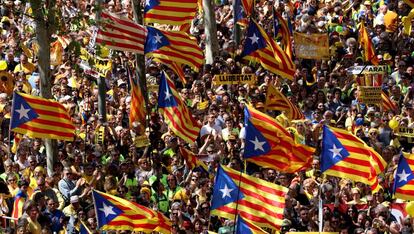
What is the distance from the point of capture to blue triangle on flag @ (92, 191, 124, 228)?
99.6 feet

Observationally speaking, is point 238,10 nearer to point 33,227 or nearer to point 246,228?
point 33,227

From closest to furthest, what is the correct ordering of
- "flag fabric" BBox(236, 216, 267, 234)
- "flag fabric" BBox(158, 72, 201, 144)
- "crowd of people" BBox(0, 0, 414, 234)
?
1. "flag fabric" BBox(236, 216, 267, 234)
2. "crowd of people" BBox(0, 0, 414, 234)
3. "flag fabric" BBox(158, 72, 201, 144)

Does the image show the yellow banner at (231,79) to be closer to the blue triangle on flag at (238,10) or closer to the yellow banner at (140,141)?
the yellow banner at (140,141)

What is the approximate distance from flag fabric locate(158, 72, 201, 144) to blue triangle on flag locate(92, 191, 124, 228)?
4057mm

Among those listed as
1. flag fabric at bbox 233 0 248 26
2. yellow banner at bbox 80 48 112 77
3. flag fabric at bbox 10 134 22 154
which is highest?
flag fabric at bbox 233 0 248 26

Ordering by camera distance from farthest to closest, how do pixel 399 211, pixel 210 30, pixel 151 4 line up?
pixel 210 30
pixel 151 4
pixel 399 211

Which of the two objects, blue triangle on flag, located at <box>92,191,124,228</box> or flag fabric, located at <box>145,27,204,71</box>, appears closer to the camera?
blue triangle on flag, located at <box>92,191,124,228</box>

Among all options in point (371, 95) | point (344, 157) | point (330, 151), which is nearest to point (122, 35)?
point (371, 95)

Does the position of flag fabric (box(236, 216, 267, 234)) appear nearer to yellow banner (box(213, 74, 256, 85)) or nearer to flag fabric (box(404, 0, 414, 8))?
yellow banner (box(213, 74, 256, 85))

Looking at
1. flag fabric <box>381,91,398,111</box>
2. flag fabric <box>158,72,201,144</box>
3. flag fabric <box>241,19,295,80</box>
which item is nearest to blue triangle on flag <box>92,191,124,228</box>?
flag fabric <box>158,72,201,144</box>

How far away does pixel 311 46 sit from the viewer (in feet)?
131

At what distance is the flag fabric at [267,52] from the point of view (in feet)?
121

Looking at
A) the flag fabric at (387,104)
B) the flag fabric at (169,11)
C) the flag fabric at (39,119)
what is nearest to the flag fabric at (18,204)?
the flag fabric at (39,119)

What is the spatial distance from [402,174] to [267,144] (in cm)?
237
